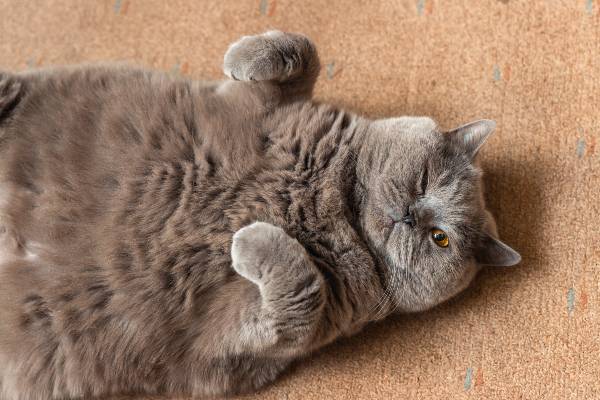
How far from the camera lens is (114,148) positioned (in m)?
1.14

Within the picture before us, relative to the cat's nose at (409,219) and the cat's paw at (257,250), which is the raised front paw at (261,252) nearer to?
the cat's paw at (257,250)

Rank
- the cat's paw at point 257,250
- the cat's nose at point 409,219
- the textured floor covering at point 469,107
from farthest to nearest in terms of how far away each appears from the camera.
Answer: the textured floor covering at point 469,107
the cat's nose at point 409,219
the cat's paw at point 257,250

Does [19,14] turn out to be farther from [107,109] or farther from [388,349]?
[388,349]

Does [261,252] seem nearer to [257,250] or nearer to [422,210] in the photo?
[257,250]

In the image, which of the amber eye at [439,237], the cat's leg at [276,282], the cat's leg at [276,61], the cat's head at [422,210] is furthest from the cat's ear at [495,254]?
the cat's leg at [276,61]

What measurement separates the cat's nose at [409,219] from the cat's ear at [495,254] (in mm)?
208

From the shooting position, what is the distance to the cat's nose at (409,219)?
118 centimetres

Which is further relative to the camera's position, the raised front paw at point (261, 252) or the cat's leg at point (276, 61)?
the cat's leg at point (276, 61)

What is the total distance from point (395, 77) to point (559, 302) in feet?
2.41

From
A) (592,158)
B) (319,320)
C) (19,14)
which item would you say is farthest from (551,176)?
(19,14)

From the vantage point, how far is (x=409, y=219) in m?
1.18

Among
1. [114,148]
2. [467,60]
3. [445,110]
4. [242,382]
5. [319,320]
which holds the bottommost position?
[242,382]

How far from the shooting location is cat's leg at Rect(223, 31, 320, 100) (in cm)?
123

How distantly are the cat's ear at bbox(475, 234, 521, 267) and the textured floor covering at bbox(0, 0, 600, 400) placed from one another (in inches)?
4.8
